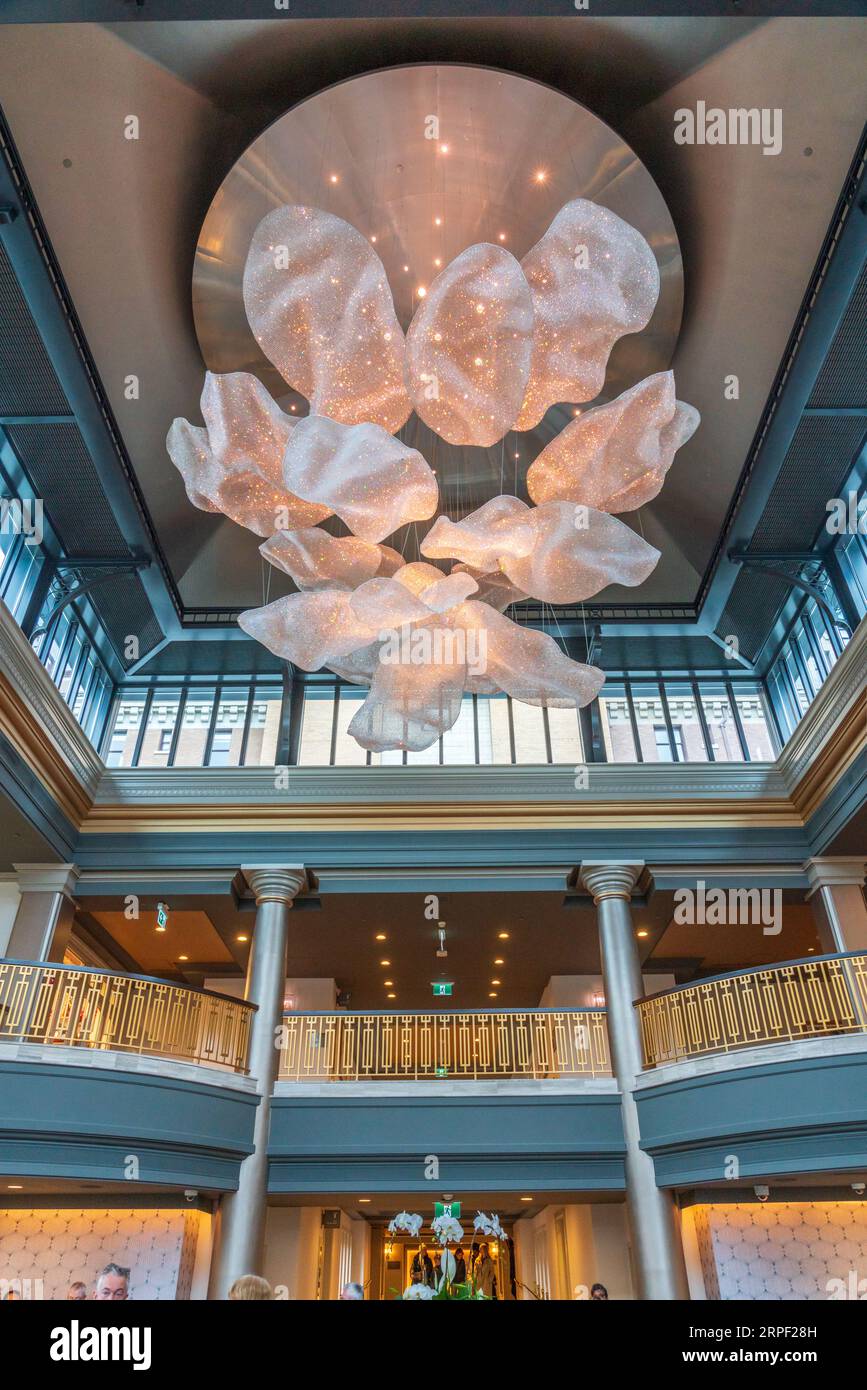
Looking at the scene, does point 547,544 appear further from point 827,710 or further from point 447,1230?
point 827,710

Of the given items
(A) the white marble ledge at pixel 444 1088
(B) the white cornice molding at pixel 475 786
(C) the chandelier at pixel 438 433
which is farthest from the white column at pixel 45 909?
(C) the chandelier at pixel 438 433

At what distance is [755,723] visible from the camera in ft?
53.3

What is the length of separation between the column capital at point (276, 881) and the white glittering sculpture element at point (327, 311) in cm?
794

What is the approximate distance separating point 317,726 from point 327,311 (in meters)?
10.6

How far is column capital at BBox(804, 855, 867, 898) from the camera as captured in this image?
12.9 m

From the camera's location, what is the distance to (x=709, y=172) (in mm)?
9078

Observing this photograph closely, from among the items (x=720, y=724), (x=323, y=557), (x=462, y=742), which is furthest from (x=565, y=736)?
(x=323, y=557)

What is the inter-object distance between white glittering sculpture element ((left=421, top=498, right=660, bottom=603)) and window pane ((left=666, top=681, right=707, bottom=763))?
390 inches

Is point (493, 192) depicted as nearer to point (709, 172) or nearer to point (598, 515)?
point (709, 172)

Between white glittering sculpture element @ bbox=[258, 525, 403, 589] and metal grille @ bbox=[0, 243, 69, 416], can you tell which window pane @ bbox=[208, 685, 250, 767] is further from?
white glittering sculpture element @ bbox=[258, 525, 403, 589]

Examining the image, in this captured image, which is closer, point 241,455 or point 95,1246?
point 241,455

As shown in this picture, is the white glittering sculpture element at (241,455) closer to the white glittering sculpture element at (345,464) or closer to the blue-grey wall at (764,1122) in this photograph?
the white glittering sculpture element at (345,464)

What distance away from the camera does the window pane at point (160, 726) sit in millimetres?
15836
